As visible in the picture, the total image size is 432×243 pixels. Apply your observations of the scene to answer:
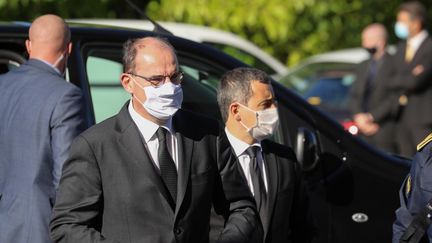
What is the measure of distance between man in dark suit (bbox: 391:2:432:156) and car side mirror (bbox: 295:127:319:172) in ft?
15.0

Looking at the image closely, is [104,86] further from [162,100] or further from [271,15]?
[271,15]

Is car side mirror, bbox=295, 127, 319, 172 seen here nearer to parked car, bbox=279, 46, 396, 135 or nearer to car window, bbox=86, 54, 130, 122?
car window, bbox=86, 54, 130, 122

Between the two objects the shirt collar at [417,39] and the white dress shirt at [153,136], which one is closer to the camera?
the white dress shirt at [153,136]

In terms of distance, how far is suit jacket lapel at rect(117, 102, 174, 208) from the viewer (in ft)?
11.7

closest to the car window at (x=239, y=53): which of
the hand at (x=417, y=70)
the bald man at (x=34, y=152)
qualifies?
the hand at (x=417, y=70)

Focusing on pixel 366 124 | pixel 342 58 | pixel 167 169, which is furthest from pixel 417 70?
pixel 167 169

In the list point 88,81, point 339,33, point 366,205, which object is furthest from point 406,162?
point 339,33

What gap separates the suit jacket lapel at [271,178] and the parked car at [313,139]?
1.55ft

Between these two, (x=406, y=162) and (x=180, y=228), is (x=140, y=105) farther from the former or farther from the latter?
(x=406, y=162)

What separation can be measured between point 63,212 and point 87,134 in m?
0.28

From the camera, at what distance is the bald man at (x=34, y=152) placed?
416cm

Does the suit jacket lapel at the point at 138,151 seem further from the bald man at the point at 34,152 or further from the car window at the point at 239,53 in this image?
the car window at the point at 239,53

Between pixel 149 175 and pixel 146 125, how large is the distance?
21cm

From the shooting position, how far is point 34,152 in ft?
13.7
